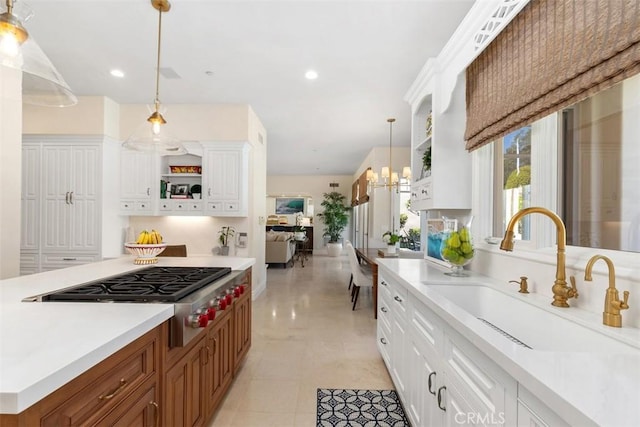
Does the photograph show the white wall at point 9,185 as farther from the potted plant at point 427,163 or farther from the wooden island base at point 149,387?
the potted plant at point 427,163

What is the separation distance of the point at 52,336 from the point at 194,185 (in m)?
3.82

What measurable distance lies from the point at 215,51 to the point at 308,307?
11.3 ft

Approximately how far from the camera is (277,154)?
785 centimetres

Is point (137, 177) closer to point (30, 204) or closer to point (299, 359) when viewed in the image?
point (30, 204)

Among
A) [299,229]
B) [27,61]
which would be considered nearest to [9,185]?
[27,61]

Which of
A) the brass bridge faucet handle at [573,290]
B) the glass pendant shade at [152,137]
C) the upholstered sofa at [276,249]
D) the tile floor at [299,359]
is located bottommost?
the tile floor at [299,359]

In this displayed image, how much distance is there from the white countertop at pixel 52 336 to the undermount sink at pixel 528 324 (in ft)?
4.14

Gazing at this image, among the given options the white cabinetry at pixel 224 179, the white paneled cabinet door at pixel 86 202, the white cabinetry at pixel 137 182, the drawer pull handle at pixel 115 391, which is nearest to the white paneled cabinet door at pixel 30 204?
the white paneled cabinet door at pixel 86 202

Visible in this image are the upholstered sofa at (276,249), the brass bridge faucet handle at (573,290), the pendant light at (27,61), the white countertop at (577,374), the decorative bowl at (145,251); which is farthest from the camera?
the upholstered sofa at (276,249)

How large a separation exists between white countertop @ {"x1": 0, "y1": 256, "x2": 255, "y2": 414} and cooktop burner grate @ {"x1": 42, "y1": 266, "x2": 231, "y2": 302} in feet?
0.21

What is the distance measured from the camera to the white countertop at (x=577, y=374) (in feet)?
2.02

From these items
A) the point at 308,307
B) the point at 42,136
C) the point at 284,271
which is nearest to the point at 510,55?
the point at 308,307

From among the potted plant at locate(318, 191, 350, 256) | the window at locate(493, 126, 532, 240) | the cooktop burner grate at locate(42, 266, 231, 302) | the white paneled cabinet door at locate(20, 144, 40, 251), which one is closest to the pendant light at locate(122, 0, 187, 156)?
the cooktop burner grate at locate(42, 266, 231, 302)

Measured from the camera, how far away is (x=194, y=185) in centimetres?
451
